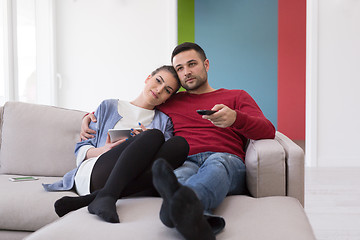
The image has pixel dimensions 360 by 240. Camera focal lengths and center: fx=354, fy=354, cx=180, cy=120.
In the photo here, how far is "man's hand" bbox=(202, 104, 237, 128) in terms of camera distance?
146 cm

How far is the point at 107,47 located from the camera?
4887 millimetres

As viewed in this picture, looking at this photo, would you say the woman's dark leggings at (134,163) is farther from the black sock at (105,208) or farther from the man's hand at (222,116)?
the man's hand at (222,116)

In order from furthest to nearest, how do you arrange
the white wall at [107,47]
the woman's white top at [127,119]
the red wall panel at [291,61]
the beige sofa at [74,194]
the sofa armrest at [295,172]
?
the red wall panel at [291,61] → the white wall at [107,47] → the woman's white top at [127,119] → the sofa armrest at [295,172] → the beige sofa at [74,194]

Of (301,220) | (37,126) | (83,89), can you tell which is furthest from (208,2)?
(301,220)

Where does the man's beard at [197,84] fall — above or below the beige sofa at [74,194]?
above

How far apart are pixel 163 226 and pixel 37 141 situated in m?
1.16

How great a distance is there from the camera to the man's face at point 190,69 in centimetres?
190

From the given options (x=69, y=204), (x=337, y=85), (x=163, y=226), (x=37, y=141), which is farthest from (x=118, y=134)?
(x=337, y=85)

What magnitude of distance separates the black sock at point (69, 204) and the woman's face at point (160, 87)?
26.9 inches

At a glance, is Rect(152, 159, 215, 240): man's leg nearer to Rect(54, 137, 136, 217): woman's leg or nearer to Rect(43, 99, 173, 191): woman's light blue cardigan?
Rect(54, 137, 136, 217): woman's leg

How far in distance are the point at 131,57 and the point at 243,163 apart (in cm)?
354

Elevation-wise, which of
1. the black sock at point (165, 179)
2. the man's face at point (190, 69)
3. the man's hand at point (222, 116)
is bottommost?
the black sock at point (165, 179)

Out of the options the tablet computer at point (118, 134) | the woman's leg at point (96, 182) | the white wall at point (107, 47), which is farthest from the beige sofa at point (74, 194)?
the white wall at point (107, 47)

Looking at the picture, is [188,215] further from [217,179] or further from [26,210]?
→ [26,210]
